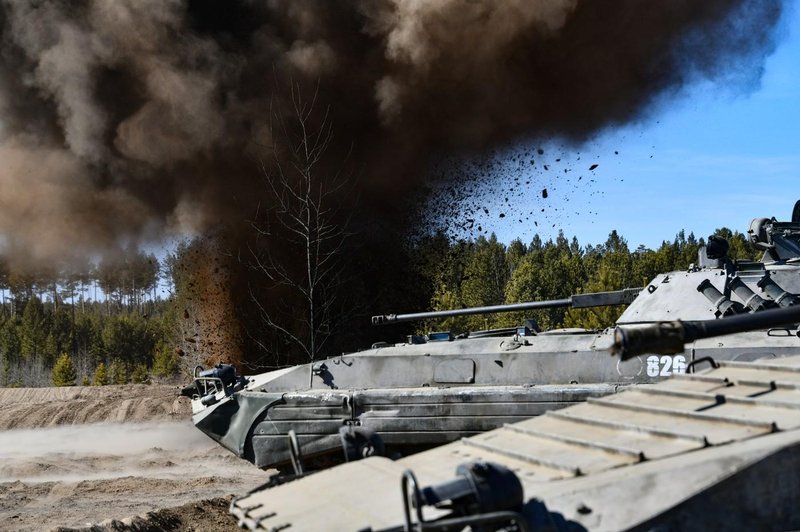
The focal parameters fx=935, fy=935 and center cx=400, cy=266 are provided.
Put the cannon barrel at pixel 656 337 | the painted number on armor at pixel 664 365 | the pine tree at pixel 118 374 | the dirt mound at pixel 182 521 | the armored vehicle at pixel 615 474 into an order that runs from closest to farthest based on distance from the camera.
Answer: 1. the armored vehicle at pixel 615 474
2. the cannon barrel at pixel 656 337
3. the painted number on armor at pixel 664 365
4. the dirt mound at pixel 182 521
5. the pine tree at pixel 118 374

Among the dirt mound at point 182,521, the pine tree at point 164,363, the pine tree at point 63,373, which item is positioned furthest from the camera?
the pine tree at point 164,363

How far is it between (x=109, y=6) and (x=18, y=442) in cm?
660

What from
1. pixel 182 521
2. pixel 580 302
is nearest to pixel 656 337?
pixel 580 302

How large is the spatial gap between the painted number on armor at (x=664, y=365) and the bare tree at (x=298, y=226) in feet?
21.9

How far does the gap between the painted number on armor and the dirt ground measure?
375 centimetres

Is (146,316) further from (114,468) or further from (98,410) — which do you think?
(114,468)

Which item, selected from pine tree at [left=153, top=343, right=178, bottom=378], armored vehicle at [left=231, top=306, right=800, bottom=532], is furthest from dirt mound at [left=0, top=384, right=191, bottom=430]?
pine tree at [left=153, top=343, right=178, bottom=378]

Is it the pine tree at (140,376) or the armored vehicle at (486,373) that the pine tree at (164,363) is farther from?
the armored vehicle at (486,373)

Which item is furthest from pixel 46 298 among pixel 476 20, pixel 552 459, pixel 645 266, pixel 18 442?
pixel 552 459

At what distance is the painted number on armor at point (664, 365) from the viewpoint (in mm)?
7238

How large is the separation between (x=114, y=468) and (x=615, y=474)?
9.76m

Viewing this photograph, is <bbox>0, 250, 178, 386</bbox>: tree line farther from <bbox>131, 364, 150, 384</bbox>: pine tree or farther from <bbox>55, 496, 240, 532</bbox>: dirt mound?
<bbox>55, 496, 240, 532</bbox>: dirt mound

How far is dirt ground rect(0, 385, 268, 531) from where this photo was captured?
816cm

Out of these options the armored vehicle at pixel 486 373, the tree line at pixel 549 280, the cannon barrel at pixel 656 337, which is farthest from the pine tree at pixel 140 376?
the cannon barrel at pixel 656 337
